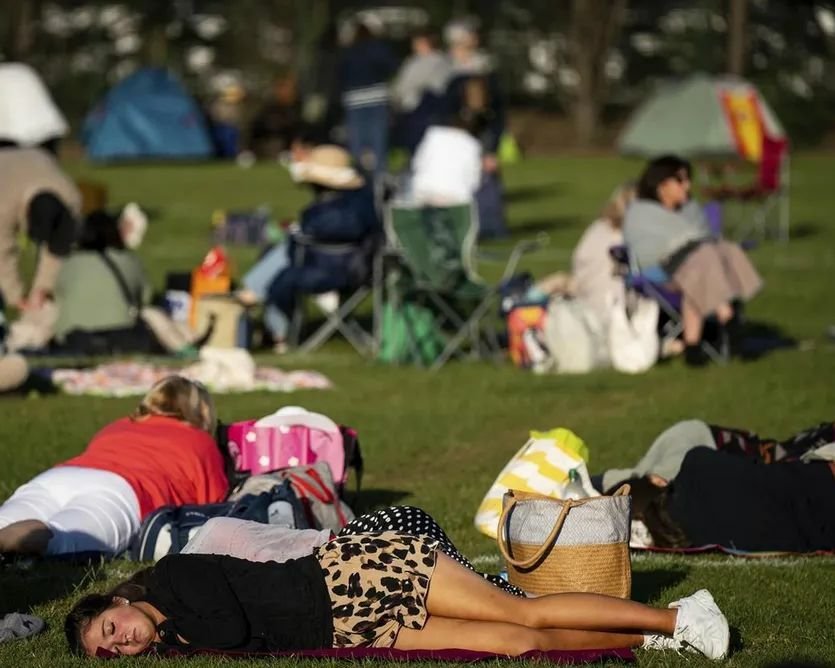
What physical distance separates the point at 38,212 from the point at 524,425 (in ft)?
12.1

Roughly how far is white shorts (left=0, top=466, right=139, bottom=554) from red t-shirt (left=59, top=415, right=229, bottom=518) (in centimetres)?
8

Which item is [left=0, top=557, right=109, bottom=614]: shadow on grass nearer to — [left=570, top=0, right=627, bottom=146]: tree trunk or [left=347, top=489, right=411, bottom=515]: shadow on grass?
[left=347, top=489, right=411, bottom=515]: shadow on grass

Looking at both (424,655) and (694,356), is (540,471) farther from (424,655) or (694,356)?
(694,356)

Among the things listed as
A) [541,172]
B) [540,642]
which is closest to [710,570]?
[540,642]

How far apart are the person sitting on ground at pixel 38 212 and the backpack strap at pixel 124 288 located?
296 millimetres

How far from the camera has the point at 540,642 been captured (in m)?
5.75

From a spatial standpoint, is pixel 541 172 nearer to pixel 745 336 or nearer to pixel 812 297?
pixel 812 297

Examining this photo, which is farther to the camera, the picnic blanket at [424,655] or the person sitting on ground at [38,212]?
the person sitting on ground at [38,212]

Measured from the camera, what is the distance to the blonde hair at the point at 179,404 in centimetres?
799

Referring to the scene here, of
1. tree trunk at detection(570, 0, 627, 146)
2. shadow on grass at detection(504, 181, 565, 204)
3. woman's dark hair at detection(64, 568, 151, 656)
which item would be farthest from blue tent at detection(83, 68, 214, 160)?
woman's dark hair at detection(64, 568, 151, 656)

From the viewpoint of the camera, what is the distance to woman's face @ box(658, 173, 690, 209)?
12.6m

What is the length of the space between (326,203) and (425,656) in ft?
24.9

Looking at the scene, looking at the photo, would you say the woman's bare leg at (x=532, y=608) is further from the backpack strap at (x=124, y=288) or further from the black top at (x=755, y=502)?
the backpack strap at (x=124, y=288)

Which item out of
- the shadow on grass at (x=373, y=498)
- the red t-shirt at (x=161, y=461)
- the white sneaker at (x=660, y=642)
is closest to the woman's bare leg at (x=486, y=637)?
the white sneaker at (x=660, y=642)
